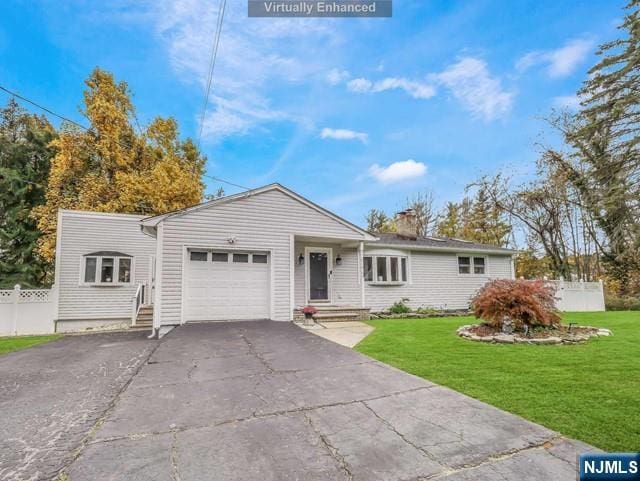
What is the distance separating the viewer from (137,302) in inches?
460

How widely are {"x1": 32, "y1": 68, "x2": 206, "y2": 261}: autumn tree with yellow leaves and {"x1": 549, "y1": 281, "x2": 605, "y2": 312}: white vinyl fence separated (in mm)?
19063

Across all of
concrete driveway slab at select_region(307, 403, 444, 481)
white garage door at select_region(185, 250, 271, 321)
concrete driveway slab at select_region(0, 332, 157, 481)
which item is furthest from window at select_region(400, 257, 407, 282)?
concrete driveway slab at select_region(307, 403, 444, 481)

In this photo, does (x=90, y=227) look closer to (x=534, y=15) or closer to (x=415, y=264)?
(x=415, y=264)

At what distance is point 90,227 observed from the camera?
12391 millimetres

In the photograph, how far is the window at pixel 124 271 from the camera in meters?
12.5

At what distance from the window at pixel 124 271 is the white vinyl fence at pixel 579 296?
Answer: 1863cm

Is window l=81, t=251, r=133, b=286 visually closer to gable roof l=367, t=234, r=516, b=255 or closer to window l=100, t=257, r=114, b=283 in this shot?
window l=100, t=257, r=114, b=283

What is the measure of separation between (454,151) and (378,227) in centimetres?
1474

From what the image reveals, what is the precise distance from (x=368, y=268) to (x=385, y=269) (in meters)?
0.74

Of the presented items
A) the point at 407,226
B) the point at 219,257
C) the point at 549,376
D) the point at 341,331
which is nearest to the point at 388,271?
the point at 407,226

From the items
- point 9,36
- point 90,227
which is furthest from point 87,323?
point 9,36

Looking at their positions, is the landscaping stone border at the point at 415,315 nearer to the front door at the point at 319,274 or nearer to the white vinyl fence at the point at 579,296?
the front door at the point at 319,274

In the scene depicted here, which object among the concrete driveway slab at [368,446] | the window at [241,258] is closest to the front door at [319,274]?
the window at [241,258]

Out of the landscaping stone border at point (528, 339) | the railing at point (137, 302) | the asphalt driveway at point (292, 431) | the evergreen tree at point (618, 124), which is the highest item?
the evergreen tree at point (618, 124)
